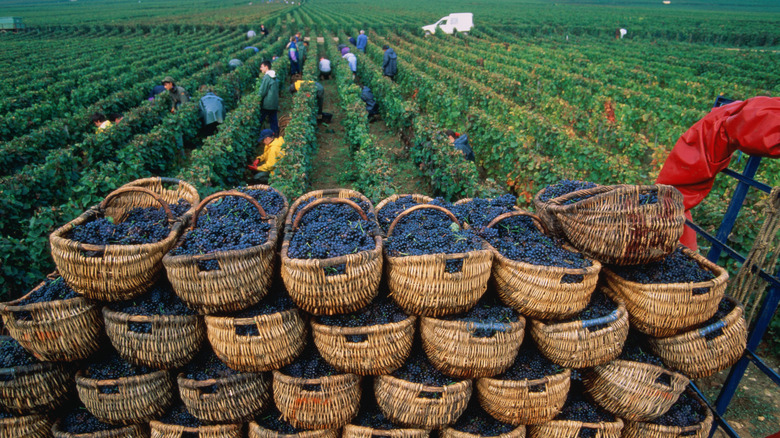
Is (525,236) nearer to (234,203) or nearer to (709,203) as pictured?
(234,203)

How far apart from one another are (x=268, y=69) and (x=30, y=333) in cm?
1095

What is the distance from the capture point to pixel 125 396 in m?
2.90

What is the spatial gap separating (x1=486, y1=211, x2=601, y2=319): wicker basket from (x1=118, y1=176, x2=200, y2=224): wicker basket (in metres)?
2.77

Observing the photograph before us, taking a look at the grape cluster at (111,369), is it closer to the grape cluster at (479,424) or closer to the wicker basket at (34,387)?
the wicker basket at (34,387)

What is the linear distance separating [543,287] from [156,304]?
9.10 ft

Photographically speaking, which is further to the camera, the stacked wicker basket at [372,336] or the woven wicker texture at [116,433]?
the woven wicker texture at [116,433]

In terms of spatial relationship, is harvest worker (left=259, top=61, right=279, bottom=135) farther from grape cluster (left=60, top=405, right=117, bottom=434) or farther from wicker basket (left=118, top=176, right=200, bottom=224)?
grape cluster (left=60, top=405, right=117, bottom=434)

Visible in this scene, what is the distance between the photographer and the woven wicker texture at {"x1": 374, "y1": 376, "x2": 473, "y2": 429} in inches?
111

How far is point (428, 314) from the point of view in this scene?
2.86 meters

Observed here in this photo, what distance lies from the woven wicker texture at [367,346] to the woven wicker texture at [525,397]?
700 millimetres

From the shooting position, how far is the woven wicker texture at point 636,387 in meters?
3.01

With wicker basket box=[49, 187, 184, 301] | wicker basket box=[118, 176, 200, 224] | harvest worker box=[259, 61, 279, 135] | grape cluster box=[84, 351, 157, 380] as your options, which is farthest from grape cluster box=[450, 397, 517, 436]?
harvest worker box=[259, 61, 279, 135]

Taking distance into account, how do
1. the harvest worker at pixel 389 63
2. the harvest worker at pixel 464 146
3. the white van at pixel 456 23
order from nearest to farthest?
the harvest worker at pixel 464 146 → the harvest worker at pixel 389 63 → the white van at pixel 456 23

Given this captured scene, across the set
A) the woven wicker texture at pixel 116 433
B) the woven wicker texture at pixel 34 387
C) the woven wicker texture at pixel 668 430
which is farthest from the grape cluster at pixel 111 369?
the woven wicker texture at pixel 668 430
